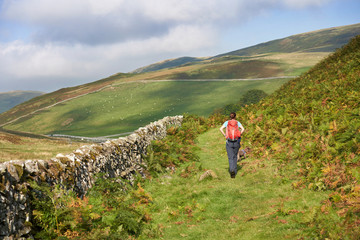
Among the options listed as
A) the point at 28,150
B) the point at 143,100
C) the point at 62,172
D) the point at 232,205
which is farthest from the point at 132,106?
the point at 62,172

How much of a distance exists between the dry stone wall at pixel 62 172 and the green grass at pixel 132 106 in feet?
220

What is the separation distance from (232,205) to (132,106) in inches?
3852

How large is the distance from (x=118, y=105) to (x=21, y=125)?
38961 mm

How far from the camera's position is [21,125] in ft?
380

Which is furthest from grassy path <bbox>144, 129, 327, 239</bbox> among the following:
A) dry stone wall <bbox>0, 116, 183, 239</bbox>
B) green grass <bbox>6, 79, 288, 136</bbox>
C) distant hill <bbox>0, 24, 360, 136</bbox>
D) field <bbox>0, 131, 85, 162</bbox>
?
green grass <bbox>6, 79, 288, 136</bbox>

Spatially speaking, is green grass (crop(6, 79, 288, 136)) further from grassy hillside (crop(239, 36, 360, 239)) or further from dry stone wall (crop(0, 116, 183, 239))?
dry stone wall (crop(0, 116, 183, 239))

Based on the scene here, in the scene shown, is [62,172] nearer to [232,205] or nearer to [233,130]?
[232,205]

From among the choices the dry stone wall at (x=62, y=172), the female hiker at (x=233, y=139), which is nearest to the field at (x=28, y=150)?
the dry stone wall at (x=62, y=172)

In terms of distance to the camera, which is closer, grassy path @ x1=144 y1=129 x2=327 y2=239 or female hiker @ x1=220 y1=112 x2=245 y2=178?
grassy path @ x1=144 y1=129 x2=327 y2=239

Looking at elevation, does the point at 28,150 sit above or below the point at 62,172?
below

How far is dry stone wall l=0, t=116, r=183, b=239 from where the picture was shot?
6.40 m

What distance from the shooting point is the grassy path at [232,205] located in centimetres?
789

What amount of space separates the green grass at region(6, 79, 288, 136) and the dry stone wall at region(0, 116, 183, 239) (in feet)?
220

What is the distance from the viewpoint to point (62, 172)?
8719 mm
